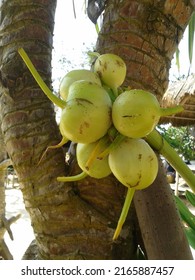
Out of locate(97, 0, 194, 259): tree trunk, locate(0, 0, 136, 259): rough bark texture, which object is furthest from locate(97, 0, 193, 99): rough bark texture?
locate(0, 0, 136, 259): rough bark texture

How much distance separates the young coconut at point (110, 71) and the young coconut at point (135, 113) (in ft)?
0.29

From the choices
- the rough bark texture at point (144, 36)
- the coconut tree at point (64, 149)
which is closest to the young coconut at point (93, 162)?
the coconut tree at point (64, 149)

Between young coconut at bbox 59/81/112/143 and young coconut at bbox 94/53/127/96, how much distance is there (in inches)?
3.1

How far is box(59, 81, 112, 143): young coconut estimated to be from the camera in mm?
395

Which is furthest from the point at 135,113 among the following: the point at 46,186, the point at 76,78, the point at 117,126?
the point at 46,186

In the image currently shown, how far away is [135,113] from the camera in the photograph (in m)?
0.39

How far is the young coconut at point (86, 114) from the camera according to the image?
395 mm

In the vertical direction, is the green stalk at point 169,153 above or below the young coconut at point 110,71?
below

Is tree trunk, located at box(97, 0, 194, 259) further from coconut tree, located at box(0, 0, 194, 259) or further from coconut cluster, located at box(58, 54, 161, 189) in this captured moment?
coconut cluster, located at box(58, 54, 161, 189)

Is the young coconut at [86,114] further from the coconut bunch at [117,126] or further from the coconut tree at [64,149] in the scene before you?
the coconut tree at [64,149]

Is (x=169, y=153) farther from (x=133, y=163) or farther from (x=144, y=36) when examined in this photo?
(x=144, y=36)
